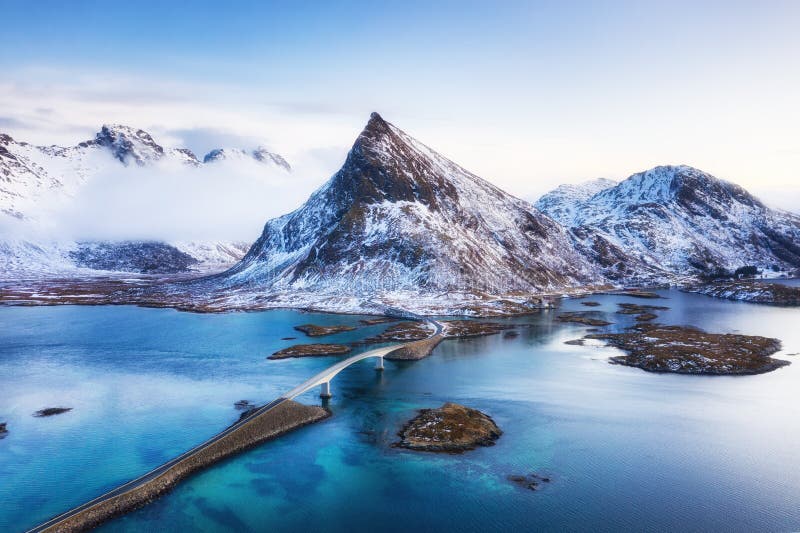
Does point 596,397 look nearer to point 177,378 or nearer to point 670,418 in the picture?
point 670,418

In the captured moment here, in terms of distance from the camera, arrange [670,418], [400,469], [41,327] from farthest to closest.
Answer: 1. [41,327]
2. [670,418]
3. [400,469]

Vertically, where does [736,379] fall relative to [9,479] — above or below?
above

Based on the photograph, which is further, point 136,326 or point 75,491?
point 136,326

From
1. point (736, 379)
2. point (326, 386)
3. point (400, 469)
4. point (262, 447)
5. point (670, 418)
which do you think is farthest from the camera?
point (736, 379)

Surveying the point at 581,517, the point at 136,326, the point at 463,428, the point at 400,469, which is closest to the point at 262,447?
the point at 400,469

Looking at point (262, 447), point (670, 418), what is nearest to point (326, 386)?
point (262, 447)
